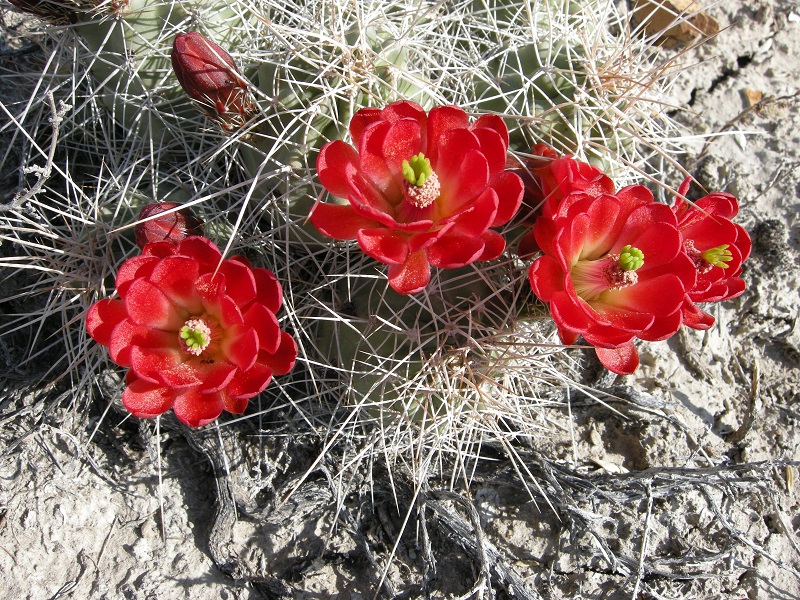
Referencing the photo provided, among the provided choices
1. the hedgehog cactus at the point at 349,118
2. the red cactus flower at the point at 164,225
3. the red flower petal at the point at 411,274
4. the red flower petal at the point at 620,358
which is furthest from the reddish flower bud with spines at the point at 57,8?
the red flower petal at the point at 620,358

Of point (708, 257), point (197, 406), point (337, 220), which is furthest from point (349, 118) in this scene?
point (708, 257)

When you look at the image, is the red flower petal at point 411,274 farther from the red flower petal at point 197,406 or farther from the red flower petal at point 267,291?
the red flower petal at point 197,406

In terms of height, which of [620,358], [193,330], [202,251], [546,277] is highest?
[546,277]

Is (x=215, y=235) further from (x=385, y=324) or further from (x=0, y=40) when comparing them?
(x=0, y=40)

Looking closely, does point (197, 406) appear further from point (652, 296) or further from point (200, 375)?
point (652, 296)

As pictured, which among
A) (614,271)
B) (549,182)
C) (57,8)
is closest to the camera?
(614,271)

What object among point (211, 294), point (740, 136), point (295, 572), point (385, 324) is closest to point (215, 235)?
point (211, 294)

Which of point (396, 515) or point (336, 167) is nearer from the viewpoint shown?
point (336, 167)

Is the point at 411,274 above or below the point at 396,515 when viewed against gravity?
above
